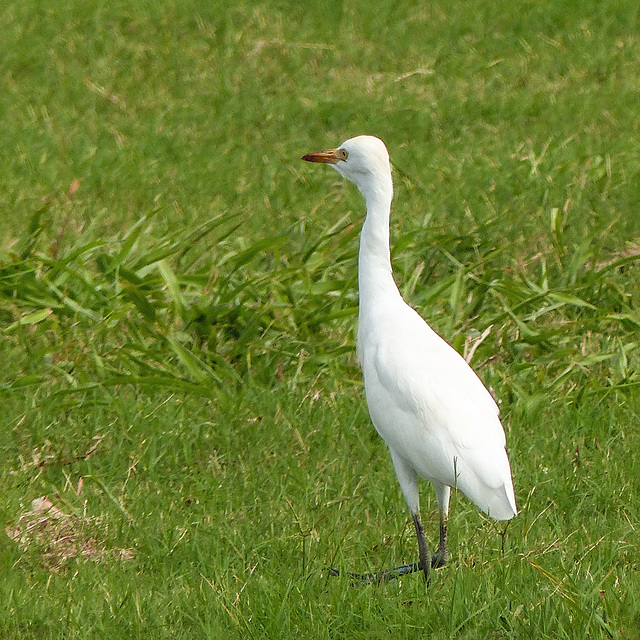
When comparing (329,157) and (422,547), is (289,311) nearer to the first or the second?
(329,157)

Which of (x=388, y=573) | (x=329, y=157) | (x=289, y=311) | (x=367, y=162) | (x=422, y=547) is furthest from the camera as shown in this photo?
(x=289, y=311)

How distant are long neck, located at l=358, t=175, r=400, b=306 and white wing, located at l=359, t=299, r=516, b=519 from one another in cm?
16

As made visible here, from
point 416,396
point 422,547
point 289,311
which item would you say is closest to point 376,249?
point 416,396

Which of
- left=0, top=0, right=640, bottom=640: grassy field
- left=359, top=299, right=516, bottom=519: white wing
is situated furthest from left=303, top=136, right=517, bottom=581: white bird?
left=0, top=0, right=640, bottom=640: grassy field

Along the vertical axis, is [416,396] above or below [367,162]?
below

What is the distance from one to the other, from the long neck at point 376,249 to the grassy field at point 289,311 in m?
0.71

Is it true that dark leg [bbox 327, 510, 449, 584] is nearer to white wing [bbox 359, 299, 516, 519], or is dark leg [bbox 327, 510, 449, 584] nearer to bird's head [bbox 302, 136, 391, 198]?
white wing [bbox 359, 299, 516, 519]

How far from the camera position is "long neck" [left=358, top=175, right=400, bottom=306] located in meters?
3.88

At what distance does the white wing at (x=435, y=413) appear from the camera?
3371 millimetres

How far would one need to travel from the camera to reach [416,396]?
353cm

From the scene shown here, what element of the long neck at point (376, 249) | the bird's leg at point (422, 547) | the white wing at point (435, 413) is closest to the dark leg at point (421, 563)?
the bird's leg at point (422, 547)

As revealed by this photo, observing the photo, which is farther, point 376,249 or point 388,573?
point 376,249

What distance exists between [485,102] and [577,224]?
7.81 feet

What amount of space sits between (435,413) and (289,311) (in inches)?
69.9
